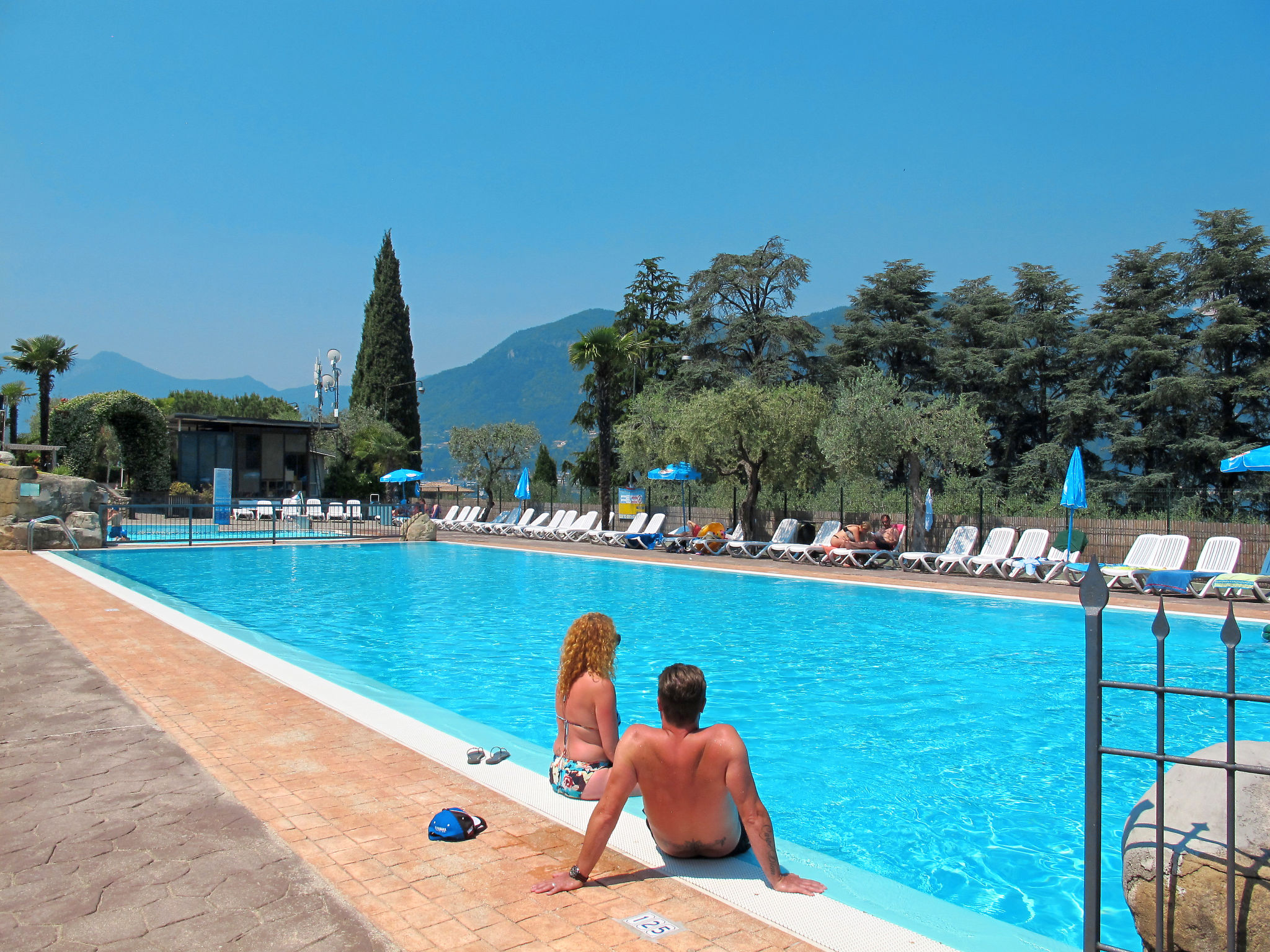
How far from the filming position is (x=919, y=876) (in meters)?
4.30

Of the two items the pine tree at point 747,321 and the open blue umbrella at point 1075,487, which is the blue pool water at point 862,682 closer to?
the open blue umbrella at point 1075,487

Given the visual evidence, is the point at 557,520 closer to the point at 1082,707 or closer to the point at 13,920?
the point at 1082,707

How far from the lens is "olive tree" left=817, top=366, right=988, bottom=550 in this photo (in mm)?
18469

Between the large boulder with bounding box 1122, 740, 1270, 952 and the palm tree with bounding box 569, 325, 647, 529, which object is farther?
the palm tree with bounding box 569, 325, 647, 529

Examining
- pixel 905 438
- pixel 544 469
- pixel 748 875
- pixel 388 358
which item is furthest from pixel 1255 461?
pixel 388 358

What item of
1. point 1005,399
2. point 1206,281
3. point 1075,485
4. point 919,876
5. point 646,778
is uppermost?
point 1206,281

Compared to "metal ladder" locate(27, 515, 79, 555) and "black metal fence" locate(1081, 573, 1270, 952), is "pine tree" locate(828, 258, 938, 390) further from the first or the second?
"black metal fence" locate(1081, 573, 1270, 952)


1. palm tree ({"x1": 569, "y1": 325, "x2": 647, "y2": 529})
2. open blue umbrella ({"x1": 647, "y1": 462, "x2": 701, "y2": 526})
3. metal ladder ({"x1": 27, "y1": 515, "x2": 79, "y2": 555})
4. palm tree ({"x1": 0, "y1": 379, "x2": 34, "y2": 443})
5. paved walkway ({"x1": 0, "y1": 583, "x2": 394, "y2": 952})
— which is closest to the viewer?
paved walkway ({"x1": 0, "y1": 583, "x2": 394, "y2": 952})

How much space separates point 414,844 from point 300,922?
69cm

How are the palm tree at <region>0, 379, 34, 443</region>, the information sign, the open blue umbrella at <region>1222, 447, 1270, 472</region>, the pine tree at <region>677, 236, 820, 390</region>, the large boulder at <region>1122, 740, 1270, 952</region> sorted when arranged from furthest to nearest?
the palm tree at <region>0, 379, 34, 443</region>
the pine tree at <region>677, 236, 820, 390</region>
the information sign
the open blue umbrella at <region>1222, 447, 1270, 472</region>
the large boulder at <region>1122, 740, 1270, 952</region>

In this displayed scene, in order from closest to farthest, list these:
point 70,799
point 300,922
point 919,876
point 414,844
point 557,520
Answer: point 300,922, point 414,844, point 70,799, point 919,876, point 557,520

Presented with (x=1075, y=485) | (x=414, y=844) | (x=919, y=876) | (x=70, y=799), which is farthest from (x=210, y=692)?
(x=1075, y=485)

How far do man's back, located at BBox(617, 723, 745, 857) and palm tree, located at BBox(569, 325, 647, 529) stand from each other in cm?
2374

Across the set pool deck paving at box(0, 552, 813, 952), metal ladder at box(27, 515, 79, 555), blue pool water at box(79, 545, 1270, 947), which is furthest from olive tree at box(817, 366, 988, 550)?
metal ladder at box(27, 515, 79, 555)
